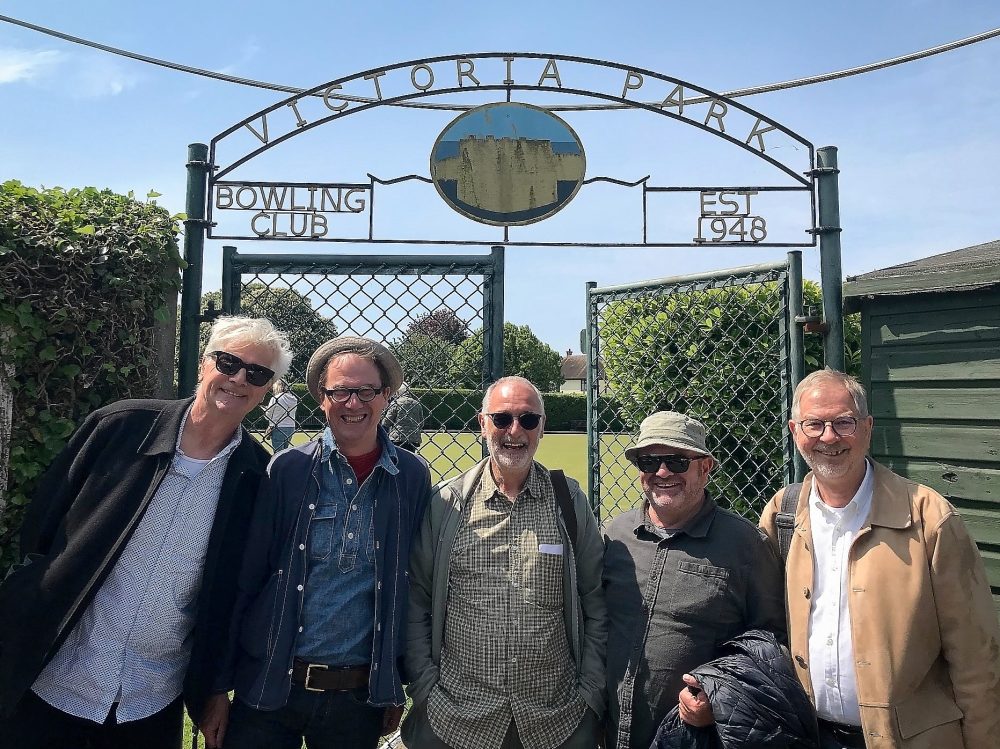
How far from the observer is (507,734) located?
2.28 m

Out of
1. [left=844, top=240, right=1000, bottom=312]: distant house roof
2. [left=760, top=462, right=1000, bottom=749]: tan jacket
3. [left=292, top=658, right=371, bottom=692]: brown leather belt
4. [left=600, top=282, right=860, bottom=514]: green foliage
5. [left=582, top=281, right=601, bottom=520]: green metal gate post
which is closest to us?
[left=760, top=462, right=1000, bottom=749]: tan jacket

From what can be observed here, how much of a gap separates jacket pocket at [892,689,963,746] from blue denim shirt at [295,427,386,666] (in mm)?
1619

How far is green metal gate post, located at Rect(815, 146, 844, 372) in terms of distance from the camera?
3.28 m

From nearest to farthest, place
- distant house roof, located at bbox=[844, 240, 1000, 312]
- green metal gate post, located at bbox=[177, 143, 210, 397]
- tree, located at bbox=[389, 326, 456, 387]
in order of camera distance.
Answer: distant house roof, located at bbox=[844, 240, 1000, 312] → green metal gate post, located at bbox=[177, 143, 210, 397] → tree, located at bbox=[389, 326, 456, 387]

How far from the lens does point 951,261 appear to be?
3258 mm

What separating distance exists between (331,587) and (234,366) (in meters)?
0.82

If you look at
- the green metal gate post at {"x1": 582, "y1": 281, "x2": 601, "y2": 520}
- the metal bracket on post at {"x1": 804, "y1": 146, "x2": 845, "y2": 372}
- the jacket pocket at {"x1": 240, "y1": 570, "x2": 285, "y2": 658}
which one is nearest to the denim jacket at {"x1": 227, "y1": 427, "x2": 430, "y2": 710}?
the jacket pocket at {"x1": 240, "y1": 570, "x2": 285, "y2": 658}

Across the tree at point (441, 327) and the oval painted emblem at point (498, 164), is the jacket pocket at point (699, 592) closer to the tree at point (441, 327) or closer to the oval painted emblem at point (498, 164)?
the tree at point (441, 327)

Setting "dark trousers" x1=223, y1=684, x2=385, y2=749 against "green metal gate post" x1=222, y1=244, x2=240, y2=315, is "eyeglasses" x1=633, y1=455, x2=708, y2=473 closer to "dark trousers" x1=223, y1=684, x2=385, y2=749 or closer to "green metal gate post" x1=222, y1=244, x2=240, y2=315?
"dark trousers" x1=223, y1=684, x2=385, y2=749

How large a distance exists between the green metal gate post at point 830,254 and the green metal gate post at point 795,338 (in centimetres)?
12

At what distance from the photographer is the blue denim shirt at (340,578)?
228 centimetres

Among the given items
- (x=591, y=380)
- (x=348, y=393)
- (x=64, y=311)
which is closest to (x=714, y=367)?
(x=591, y=380)

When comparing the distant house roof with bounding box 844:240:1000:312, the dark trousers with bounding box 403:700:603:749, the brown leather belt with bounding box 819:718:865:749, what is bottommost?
the dark trousers with bounding box 403:700:603:749

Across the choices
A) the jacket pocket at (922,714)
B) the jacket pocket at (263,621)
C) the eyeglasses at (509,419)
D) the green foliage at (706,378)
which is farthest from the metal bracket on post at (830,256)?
the jacket pocket at (263,621)
